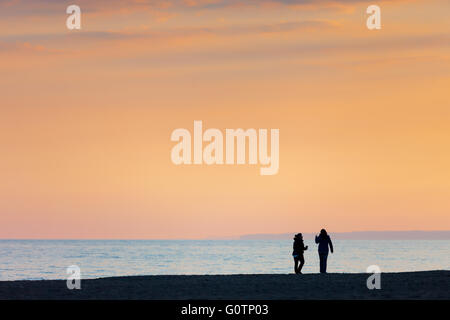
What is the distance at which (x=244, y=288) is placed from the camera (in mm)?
A: 27047

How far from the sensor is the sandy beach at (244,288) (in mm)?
24672

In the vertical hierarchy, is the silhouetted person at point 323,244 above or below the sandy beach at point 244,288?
above

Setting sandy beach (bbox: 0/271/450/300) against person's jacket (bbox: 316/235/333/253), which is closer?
sandy beach (bbox: 0/271/450/300)

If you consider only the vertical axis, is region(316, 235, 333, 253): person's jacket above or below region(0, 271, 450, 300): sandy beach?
above

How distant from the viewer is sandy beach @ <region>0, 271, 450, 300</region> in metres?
24.7

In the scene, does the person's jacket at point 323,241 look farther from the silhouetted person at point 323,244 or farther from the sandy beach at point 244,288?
the sandy beach at point 244,288

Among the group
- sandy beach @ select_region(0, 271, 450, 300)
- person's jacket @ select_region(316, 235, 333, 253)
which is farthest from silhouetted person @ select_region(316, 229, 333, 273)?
sandy beach @ select_region(0, 271, 450, 300)

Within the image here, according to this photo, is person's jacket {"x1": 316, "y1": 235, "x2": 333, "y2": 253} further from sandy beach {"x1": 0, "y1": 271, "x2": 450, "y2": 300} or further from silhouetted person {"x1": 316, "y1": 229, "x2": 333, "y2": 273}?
sandy beach {"x1": 0, "y1": 271, "x2": 450, "y2": 300}

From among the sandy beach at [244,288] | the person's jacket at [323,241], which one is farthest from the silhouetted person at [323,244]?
the sandy beach at [244,288]

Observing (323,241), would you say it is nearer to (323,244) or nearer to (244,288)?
(323,244)

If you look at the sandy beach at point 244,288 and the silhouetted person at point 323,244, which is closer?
the sandy beach at point 244,288
